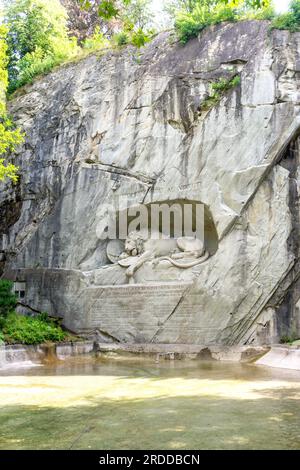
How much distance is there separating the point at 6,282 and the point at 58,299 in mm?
1612

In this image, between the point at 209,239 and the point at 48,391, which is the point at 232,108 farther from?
the point at 48,391

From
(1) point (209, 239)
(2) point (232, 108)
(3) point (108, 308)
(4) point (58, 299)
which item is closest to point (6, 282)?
(4) point (58, 299)

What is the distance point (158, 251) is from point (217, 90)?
4447 mm

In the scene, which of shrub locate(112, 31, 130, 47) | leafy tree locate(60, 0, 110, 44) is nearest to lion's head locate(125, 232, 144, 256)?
shrub locate(112, 31, 130, 47)

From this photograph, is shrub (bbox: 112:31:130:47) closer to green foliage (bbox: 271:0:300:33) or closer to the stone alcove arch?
green foliage (bbox: 271:0:300:33)

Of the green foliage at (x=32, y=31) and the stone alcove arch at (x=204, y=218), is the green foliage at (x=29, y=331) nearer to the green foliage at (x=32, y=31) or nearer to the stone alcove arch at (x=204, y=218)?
the stone alcove arch at (x=204, y=218)

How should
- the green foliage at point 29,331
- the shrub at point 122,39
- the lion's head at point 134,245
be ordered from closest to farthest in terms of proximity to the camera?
the green foliage at point 29,331, the lion's head at point 134,245, the shrub at point 122,39

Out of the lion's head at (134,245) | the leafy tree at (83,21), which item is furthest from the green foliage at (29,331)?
the leafy tree at (83,21)

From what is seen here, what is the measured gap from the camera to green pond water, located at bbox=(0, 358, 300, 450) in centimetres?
404

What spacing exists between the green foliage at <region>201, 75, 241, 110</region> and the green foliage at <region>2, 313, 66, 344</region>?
22.6 ft

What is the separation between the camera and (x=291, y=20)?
12.0 m

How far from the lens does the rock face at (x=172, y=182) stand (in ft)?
36.9

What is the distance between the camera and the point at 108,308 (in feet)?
40.7

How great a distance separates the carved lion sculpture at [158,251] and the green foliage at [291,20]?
18.9 ft
